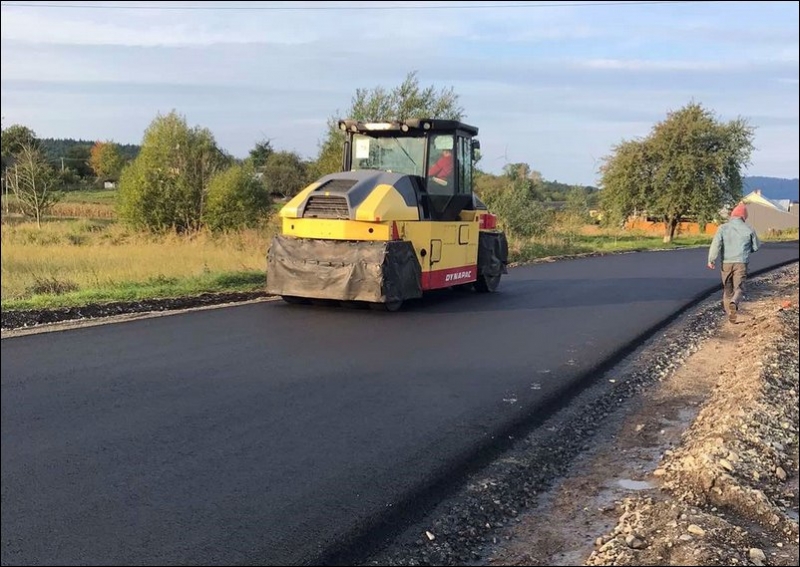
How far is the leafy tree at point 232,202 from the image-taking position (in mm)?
25875

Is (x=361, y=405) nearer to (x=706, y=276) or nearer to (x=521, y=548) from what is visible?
(x=521, y=548)

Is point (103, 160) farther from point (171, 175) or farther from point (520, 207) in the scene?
point (520, 207)

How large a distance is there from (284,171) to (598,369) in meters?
27.2

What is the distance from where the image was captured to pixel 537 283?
15820mm

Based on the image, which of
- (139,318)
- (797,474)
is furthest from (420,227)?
(797,474)

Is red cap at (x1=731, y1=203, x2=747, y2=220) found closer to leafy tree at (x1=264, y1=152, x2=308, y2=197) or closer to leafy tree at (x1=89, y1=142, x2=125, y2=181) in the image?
leafy tree at (x1=89, y1=142, x2=125, y2=181)

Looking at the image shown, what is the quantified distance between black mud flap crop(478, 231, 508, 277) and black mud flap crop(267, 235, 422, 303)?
279 cm

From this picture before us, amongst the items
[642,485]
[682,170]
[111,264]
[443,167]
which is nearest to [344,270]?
[443,167]

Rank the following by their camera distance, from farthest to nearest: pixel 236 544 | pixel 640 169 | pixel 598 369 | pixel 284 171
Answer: pixel 640 169 → pixel 284 171 → pixel 598 369 → pixel 236 544

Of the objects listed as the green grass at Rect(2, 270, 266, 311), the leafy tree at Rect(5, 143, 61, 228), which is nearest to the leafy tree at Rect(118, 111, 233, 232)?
the green grass at Rect(2, 270, 266, 311)

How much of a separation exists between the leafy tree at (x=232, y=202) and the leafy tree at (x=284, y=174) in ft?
8.68

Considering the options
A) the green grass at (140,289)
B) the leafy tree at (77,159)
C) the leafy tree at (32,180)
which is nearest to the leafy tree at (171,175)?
the green grass at (140,289)

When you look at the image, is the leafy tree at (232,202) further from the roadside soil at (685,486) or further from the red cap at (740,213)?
the roadside soil at (685,486)

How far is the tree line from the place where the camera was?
21094 millimetres
